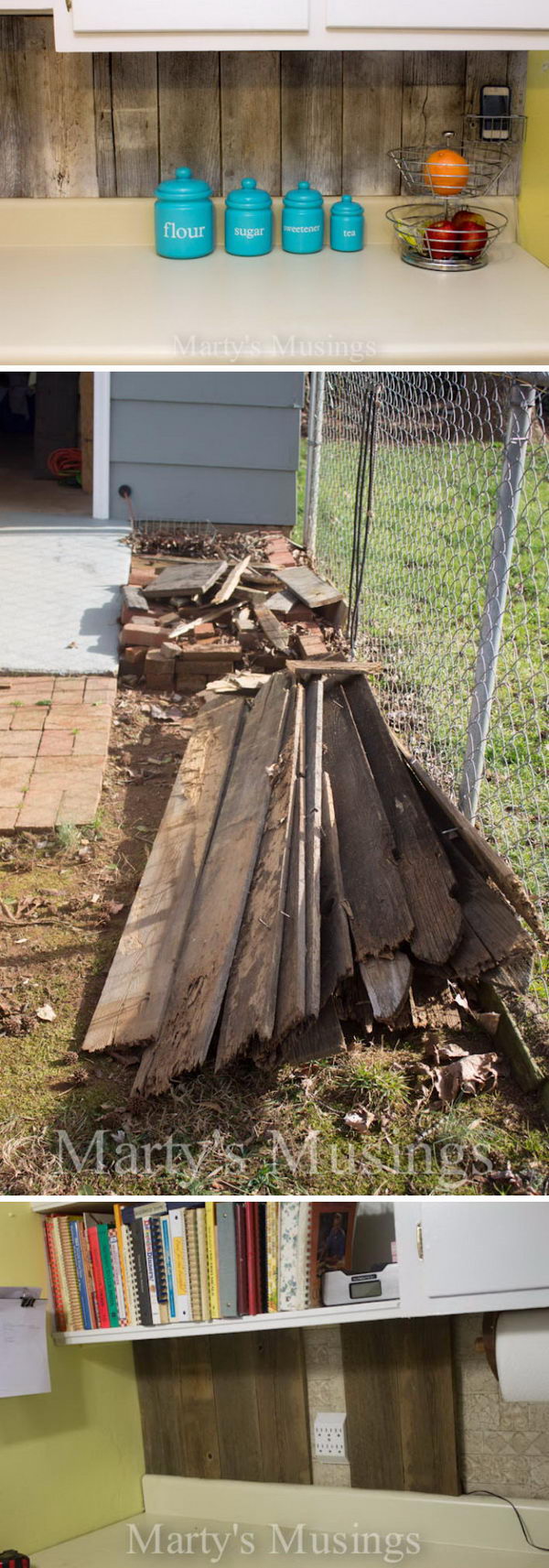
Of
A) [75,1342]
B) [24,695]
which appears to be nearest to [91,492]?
[24,695]

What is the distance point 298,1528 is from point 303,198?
207 centimetres

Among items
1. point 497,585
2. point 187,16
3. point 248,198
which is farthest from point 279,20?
point 497,585

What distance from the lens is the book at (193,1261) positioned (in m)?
1.67

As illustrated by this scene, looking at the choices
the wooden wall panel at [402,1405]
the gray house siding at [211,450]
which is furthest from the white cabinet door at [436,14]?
the gray house siding at [211,450]

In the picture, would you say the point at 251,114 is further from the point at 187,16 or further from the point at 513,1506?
the point at 513,1506

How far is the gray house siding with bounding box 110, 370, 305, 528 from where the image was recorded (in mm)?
3721

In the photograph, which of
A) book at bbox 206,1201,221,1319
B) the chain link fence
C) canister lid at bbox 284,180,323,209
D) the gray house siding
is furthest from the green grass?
book at bbox 206,1201,221,1319

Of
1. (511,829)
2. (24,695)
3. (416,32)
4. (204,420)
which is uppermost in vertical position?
(204,420)

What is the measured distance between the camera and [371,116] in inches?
64.4

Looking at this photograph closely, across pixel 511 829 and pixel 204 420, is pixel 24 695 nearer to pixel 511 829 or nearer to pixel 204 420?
pixel 204 420

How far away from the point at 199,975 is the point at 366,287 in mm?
1002

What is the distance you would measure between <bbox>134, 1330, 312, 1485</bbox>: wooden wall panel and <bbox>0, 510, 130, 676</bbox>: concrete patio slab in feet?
6.06

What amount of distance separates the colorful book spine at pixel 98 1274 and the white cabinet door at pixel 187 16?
1542 mm

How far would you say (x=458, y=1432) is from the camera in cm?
188
